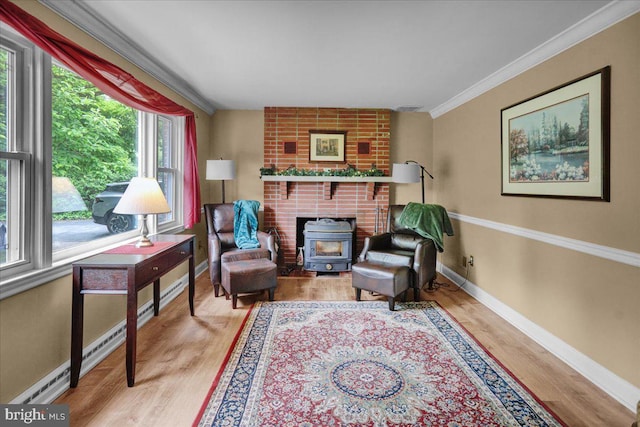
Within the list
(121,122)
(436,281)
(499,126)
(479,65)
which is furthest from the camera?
(436,281)

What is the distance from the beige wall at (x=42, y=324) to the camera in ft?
5.47

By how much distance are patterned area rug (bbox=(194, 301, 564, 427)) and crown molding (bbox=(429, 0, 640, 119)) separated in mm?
2321

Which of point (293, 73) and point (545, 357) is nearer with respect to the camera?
point (545, 357)

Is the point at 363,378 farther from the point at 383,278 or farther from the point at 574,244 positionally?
the point at 574,244

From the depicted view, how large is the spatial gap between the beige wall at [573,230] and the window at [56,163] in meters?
3.39

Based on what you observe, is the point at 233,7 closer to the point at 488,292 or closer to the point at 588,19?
the point at 588,19

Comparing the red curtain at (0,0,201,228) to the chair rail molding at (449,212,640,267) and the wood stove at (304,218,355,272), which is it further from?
the chair rail molding at (449,212,640,267)

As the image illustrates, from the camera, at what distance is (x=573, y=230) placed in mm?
2377

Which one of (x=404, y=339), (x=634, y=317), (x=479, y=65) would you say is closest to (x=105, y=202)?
(x=404, y=339)

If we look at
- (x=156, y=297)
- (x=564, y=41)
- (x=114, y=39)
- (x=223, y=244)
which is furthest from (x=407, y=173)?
(x=114, y=39)

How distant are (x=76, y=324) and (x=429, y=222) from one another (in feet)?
11.0

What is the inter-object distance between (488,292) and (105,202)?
369cm

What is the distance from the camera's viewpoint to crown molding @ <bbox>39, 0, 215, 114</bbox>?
2.04 m

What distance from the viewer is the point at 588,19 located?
2.16 meters
